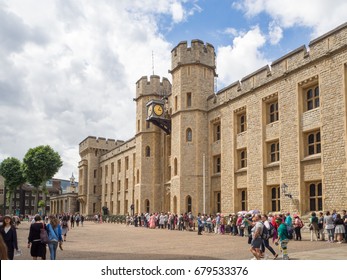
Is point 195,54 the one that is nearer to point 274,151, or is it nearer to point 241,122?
point 241,122

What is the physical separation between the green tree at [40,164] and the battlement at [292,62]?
3983cm

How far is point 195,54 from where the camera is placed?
35906 millimetres

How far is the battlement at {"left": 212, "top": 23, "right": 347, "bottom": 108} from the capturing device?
897 inches

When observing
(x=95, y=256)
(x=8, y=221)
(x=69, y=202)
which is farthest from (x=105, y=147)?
(x=8, y=221)

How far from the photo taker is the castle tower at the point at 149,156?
43.5 metres

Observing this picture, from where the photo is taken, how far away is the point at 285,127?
85.9 feet

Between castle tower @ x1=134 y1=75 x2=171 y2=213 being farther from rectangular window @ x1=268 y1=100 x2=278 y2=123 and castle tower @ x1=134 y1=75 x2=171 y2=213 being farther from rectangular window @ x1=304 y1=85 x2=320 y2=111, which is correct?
rectangular window @ x1=304 y1=85 x2=320 y2=111

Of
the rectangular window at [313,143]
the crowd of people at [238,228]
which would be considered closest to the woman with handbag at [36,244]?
the crowd of people at [238,228]

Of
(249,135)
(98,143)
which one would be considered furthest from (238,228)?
(98,143)

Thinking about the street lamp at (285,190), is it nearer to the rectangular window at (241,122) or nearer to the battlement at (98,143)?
the rectangular window at (241,122)

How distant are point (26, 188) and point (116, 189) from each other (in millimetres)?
61499

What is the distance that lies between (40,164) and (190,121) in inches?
1463
